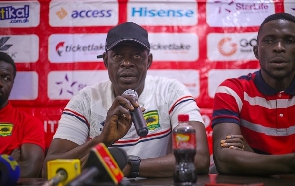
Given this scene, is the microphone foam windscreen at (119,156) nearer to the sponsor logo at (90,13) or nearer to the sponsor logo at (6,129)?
the sponsor logo at (6,129)

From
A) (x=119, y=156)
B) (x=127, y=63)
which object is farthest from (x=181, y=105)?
(x=119, y=156)

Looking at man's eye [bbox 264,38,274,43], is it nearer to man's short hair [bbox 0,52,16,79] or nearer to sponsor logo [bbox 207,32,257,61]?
sponsor logo [bbox 207,32,257,61]

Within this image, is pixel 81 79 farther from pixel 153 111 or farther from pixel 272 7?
pixel 272 7

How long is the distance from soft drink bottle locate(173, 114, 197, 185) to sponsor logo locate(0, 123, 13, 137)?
160 cm

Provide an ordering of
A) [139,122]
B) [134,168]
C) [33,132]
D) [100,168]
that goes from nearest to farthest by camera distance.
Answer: [100,168] < [139,122] < [134,168] < [33,132]

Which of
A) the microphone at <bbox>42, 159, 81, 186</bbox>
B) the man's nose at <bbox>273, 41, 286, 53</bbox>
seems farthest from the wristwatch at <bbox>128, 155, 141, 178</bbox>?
the man's nose at <bbox>273, 41, 286, 53</bbox>

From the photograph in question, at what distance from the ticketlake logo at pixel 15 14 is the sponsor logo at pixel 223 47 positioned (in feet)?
4.63

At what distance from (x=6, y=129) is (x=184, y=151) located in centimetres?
167

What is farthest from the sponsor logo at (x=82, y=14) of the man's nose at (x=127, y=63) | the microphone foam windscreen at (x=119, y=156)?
the microphone foam windscreen at (x=119, y=156)

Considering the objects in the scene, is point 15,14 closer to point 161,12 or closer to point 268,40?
point 161,12

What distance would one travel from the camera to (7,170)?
1.32 meters

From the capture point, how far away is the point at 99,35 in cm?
291

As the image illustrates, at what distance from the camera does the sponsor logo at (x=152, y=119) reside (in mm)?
2090

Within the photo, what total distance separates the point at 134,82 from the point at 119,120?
0.32 meters
